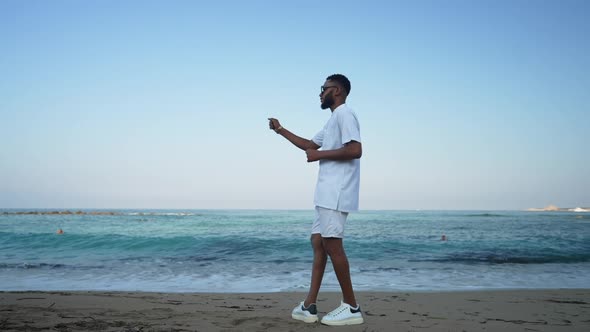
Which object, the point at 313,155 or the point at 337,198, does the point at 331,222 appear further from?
the point at 313,155

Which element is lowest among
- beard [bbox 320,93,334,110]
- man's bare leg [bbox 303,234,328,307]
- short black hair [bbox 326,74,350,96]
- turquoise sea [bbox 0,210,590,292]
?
turquoise sea [bbox 0,210,590,292]

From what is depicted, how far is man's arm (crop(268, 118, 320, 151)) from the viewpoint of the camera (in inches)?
148

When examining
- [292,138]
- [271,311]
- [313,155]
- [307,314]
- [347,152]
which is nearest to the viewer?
[347,152]

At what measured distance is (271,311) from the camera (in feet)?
13.9

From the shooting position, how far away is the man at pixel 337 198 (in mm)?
3400

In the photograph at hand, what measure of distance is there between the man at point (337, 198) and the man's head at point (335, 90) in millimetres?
67

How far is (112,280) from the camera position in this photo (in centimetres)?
729

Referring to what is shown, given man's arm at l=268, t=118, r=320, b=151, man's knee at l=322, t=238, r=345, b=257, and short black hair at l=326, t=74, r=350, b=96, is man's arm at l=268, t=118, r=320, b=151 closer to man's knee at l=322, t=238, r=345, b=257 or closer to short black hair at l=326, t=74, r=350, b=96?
short black hair at l=326, t=74, r=350, b=96

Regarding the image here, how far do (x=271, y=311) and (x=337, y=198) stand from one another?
1.59 m

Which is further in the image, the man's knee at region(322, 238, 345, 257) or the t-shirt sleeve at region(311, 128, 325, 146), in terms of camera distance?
the t-shirt sleeve at region(311, 128, 325, 146)

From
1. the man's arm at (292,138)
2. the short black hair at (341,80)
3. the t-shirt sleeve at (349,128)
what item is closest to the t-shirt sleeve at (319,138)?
the man's arm at (292,138)

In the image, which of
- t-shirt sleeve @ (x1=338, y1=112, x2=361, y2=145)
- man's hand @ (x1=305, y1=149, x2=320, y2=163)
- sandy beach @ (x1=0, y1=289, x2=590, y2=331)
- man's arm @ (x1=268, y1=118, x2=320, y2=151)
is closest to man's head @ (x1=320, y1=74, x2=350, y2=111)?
t-shirt sleeve @ (x1=338, y1=112, x2=361, y2=145)

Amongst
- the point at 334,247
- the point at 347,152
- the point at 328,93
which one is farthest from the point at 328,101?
the point at 334,247

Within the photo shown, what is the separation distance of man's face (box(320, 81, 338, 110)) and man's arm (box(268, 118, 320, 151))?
1.25 feet
